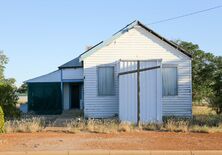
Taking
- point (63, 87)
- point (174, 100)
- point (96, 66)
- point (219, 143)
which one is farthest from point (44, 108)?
point (219, 143)

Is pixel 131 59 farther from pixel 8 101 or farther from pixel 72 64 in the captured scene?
pixel 72 64

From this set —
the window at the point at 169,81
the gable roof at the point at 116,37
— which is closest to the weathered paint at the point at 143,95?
the window at the point at 169,81

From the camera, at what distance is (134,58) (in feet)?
76.3

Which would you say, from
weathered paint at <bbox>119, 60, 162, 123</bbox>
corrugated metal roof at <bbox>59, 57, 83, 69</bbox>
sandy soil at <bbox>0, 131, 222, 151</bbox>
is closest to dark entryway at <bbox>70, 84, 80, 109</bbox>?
corrugated metal roof at <bbox>59, 57, 83, 69</bbox>

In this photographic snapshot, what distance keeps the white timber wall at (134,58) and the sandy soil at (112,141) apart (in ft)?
21.6

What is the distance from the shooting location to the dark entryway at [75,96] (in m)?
34.6

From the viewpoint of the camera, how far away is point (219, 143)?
46.0 ft

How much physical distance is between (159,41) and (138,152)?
1212cm

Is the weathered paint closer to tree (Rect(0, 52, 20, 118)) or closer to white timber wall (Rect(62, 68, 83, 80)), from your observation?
tree (Rect(0, 52, 20, 118))

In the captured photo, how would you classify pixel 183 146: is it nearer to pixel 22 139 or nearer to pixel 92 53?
pixel 22 139

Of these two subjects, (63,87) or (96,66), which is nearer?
(96,66)

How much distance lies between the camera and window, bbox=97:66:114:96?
23.3m

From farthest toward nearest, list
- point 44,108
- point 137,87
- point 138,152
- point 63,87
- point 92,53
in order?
point 63,87 < point 44,108 < point 92,53 < point 137,87 < point 138,152

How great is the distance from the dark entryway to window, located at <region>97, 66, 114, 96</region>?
11332 millimetres
